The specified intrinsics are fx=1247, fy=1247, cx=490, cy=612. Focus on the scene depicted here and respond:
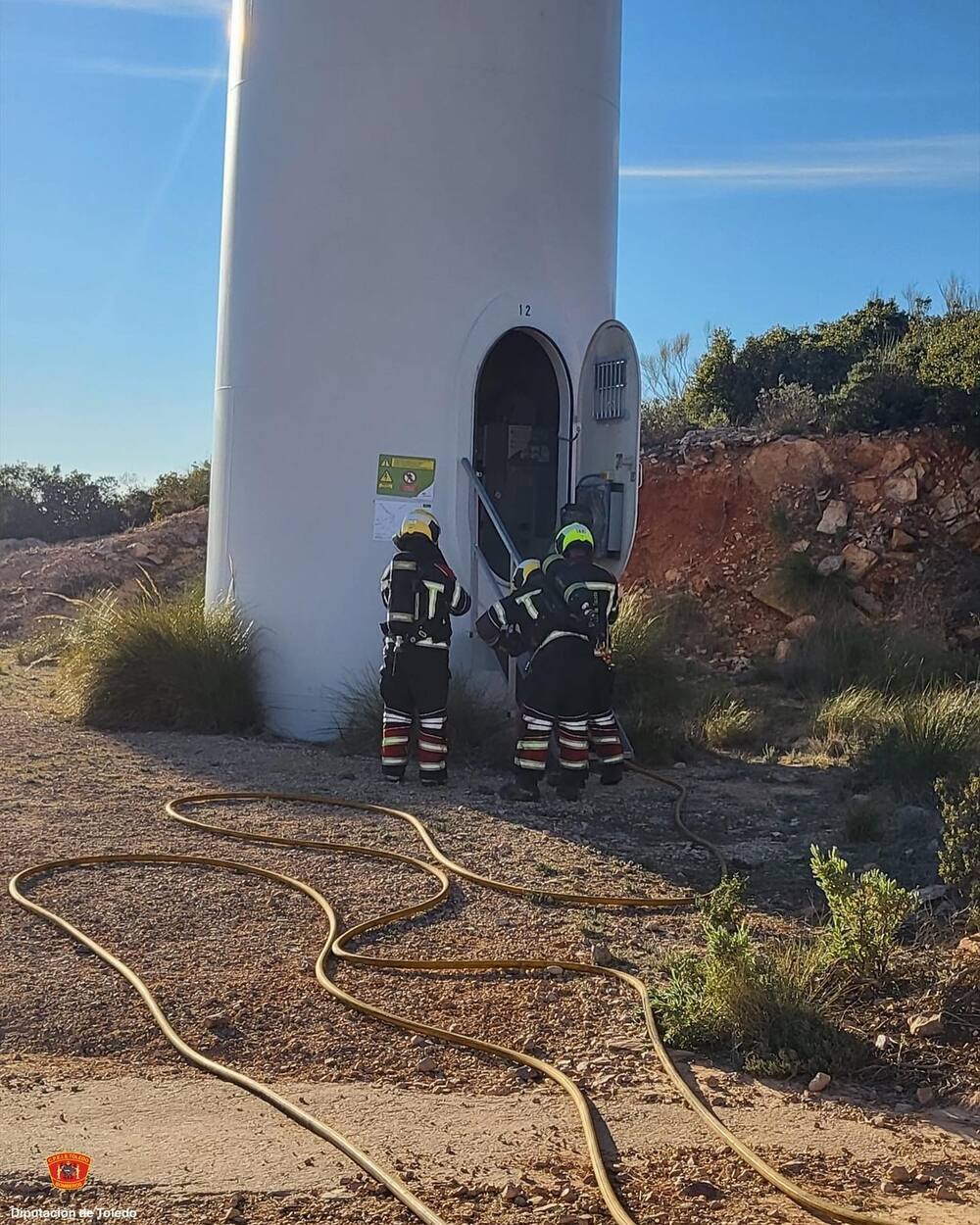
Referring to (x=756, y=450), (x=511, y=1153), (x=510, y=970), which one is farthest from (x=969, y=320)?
(x=511, y=1153)

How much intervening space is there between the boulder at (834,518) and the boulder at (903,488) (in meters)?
0.70

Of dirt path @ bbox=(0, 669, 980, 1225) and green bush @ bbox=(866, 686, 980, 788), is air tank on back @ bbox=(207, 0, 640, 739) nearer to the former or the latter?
green bush @ bbox=(866, 686, 980, 788)

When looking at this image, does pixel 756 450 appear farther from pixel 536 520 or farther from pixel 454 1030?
pixel 454 1030

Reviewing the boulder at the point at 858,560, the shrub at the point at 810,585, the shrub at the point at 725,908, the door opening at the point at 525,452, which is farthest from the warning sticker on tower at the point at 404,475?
the boulder at the point at 858,560

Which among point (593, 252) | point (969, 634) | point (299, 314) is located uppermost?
point (593, 252)

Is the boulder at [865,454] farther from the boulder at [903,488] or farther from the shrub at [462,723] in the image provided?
the shrub at [462,723]

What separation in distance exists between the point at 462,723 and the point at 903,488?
11.5 m

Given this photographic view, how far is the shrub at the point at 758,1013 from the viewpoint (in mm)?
4488

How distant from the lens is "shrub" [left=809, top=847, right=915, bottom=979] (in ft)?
16.6

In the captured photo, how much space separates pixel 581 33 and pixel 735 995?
9.27 meters

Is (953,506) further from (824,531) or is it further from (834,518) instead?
(824,531)

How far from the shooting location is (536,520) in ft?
39.3

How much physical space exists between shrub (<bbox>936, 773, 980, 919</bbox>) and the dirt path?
130cm

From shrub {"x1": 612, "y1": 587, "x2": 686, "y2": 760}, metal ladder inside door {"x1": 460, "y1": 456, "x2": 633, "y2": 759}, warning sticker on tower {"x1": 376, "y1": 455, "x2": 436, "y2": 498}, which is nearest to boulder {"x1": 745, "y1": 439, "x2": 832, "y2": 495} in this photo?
shrub {"x1": 612, "y1": 587, "x2": 686, "y2": 760}
